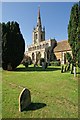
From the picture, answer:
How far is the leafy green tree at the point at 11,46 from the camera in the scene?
1008 inches

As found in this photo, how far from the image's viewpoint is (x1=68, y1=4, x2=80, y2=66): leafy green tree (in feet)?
67.2

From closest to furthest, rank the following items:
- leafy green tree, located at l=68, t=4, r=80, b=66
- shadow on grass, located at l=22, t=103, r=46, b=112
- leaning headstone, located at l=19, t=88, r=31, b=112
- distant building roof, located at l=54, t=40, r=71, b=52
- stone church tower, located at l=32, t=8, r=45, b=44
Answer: leaning headstone, located at l=19, t=88, r=31, b=112, shadow on grass, located at l=22, t=103, r=46, b=112, leafy green tree, located at l=68, t=4, r=80, b=66, distant building roof, located at l=54, t=40, r=71, b=52, stone church tower, located at l=32, t=8, r=45, b=44

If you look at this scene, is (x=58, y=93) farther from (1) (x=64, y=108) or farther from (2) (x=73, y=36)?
(2) (x=73, y=36)

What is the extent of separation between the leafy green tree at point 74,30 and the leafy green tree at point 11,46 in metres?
8.07

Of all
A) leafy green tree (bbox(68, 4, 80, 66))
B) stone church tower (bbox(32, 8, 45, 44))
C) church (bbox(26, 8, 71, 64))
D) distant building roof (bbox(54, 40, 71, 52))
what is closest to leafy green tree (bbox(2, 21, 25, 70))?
leafy green tree (bbox(68, 4, 80, 66))

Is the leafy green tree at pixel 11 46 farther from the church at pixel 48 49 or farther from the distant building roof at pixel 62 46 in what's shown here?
the distant building roof at pixel 62 46

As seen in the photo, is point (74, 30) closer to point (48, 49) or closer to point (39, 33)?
point (48, 49)

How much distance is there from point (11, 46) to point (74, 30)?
9.42 meters

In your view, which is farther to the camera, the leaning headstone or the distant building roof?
the distant building roof

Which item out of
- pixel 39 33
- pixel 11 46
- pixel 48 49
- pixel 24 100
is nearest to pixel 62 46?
pixel 48 49

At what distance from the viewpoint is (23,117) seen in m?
7.92

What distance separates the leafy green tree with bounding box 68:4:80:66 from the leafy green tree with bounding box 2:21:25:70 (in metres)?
8.07

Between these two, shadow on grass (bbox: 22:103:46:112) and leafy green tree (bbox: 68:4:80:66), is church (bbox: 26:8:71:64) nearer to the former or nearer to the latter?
leafy green tree (bbox: 68:4:80:66)

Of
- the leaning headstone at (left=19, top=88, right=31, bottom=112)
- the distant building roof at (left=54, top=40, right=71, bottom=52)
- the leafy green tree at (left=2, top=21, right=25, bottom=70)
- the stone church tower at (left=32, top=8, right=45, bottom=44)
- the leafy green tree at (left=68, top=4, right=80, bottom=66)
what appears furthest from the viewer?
the stone church tower at (left=32, top=8, right=45, bottom=44)
